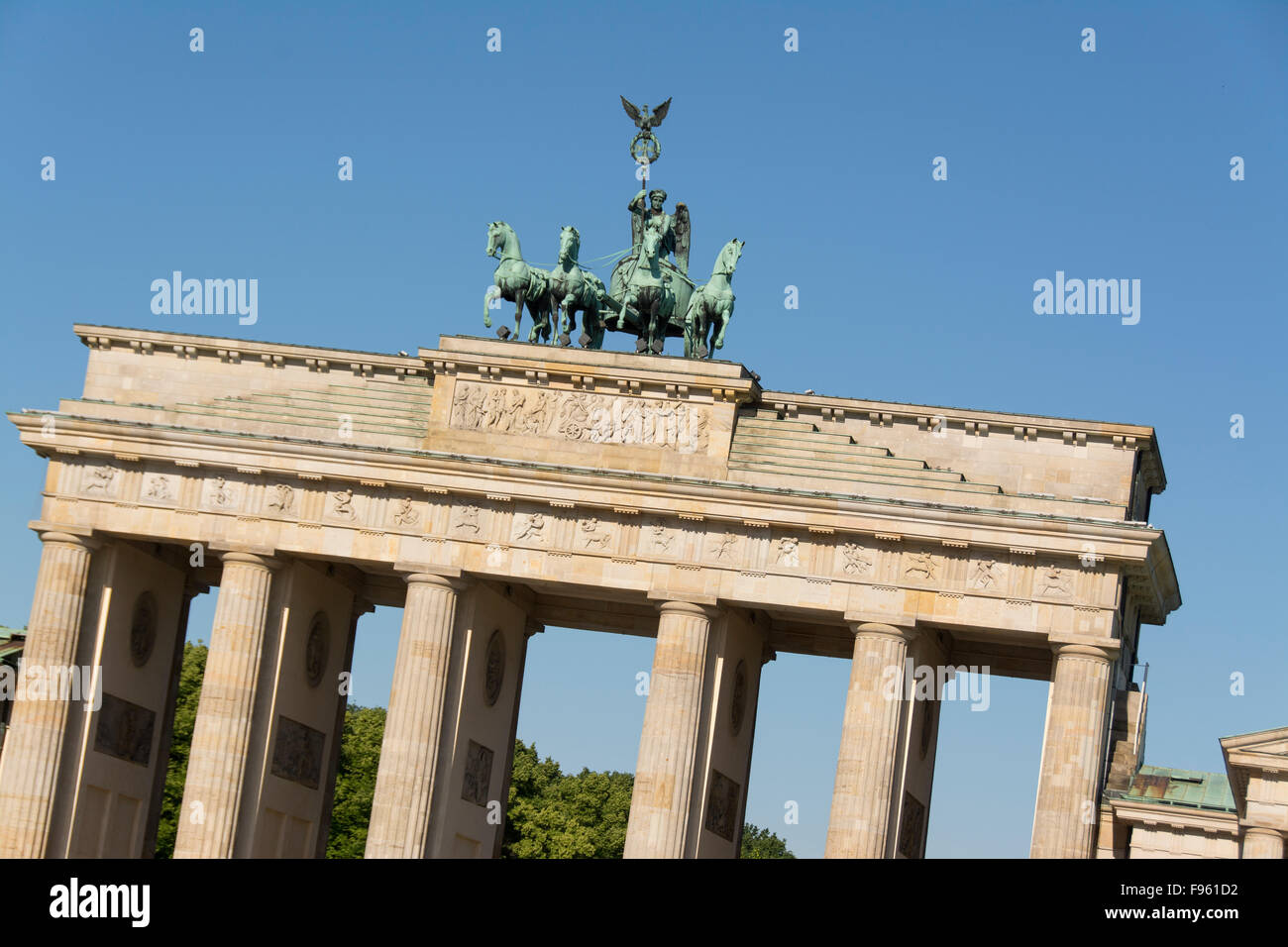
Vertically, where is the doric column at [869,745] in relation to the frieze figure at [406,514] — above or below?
below

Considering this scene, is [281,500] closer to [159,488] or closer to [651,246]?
[159,488]

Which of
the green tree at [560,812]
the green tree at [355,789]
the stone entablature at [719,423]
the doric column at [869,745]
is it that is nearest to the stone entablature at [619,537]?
the doric column at [869,745]

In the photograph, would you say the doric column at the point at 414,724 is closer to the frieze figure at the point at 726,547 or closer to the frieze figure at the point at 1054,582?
the frieze figure at the point at 726,547

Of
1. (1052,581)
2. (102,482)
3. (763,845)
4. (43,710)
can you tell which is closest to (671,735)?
(1052,581)

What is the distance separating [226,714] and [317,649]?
435 cm

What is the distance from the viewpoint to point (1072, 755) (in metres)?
41.5

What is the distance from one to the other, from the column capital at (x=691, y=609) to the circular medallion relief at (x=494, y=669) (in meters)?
5.83

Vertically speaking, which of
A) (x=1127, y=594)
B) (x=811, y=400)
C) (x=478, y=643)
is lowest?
(x=478, y=643)

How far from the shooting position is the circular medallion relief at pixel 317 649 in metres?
47.9

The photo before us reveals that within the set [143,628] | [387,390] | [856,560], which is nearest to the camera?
[856,560]

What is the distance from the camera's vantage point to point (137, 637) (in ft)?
159
